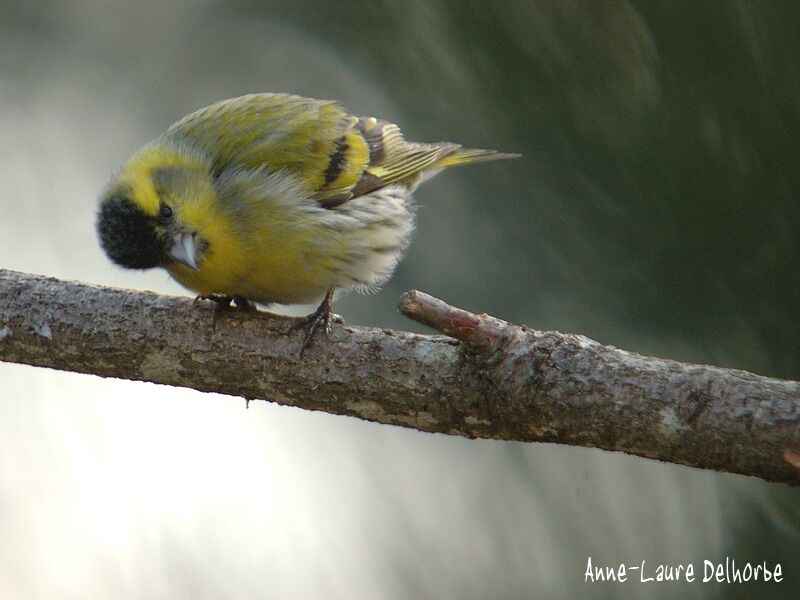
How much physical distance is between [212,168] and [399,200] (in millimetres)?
753

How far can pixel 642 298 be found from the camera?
3092mm

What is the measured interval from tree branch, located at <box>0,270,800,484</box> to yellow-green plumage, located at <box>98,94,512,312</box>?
0.53 feet

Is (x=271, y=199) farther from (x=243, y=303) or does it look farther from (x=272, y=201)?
(x=243, y=303)

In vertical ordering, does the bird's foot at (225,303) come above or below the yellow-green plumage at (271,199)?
below

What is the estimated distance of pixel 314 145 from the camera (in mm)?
A: 3582

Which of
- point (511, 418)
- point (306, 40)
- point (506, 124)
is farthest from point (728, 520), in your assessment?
point (306, 40)

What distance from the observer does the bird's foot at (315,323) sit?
9.36ft

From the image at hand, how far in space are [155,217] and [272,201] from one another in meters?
0.39

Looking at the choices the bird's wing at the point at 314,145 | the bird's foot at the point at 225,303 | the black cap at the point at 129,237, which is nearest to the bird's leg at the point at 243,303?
the bird's foot at the point at 225,303

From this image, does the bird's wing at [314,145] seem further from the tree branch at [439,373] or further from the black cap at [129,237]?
the tree branch at [439,373]

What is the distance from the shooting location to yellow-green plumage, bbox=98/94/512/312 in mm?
3090

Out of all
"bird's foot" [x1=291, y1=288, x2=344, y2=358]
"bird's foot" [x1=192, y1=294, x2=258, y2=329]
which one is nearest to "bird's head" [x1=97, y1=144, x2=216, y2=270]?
"bird's foot" [x1=192, y1=294, x2=258, y2=329]

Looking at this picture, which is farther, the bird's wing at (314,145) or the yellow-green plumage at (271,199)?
the bird's wing at (314,145)

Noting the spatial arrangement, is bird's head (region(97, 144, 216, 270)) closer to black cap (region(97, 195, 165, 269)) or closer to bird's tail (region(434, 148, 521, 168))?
black cap (region(97, 195, 165, 269))
